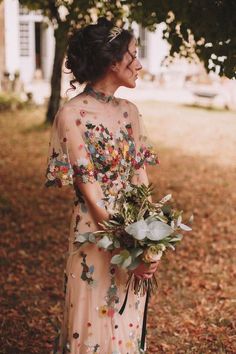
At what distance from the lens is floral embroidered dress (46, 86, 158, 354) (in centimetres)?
273

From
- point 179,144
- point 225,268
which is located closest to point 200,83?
point 179,144

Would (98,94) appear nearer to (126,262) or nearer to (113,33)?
(113,33)

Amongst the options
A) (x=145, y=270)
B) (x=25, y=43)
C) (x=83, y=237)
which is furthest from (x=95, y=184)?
(x=25, y=43)

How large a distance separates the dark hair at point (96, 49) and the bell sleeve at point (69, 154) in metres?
0.23

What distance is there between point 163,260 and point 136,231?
372 centimetres

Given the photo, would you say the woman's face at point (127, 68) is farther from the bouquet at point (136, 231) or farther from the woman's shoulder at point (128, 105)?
the bouquet at point (136, 231)

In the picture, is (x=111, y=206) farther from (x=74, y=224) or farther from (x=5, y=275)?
(x=5, y=275)

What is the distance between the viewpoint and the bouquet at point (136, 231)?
254 centimetres

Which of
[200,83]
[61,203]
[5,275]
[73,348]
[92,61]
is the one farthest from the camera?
[200,83]

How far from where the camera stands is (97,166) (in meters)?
2.77

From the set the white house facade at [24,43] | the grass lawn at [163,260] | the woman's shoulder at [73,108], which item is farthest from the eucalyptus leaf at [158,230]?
the white house facade at [24,43]

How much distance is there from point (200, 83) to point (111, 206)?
23.6 m

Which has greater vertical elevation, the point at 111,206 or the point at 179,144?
the point at 111,206

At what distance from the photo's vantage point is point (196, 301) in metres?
5.08
